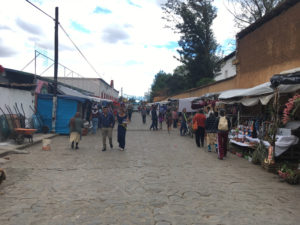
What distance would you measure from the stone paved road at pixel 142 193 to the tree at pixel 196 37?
25387 mm

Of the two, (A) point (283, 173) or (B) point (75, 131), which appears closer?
(A) point (283, 173)

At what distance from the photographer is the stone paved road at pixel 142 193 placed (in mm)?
4324

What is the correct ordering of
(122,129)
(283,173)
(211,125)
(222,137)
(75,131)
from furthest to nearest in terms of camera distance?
(75,131)
(211,125)
(122,129)
(222,137)
(283,173)

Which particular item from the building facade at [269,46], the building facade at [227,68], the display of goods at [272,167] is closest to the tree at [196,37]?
the building facade at [227,68]

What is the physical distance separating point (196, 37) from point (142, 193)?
29747 millimetres

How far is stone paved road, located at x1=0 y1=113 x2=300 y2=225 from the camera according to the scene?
4.32 meters

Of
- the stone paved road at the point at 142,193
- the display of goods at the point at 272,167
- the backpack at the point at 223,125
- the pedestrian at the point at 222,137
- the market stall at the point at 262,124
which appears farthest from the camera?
the backpack at the point at 223,125

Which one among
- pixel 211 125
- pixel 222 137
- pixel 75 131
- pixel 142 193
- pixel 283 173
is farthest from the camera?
pixel 75 131

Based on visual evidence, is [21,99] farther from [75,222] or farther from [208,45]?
[208,45]

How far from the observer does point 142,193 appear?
5531 millimetres

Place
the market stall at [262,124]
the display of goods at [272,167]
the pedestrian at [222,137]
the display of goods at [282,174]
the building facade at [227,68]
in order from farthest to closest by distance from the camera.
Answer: the building facade at [227,68] < the pedestrian at [222,137] < the market stall at [262,124] < the display of goods at [272,167] < the display of goods at [282,174]

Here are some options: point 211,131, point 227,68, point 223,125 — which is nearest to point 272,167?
point 223,125

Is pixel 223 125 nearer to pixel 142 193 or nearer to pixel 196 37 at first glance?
pixel 142 193

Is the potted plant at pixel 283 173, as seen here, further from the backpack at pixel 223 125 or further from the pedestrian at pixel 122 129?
the pedestrian at pixel 122 129
